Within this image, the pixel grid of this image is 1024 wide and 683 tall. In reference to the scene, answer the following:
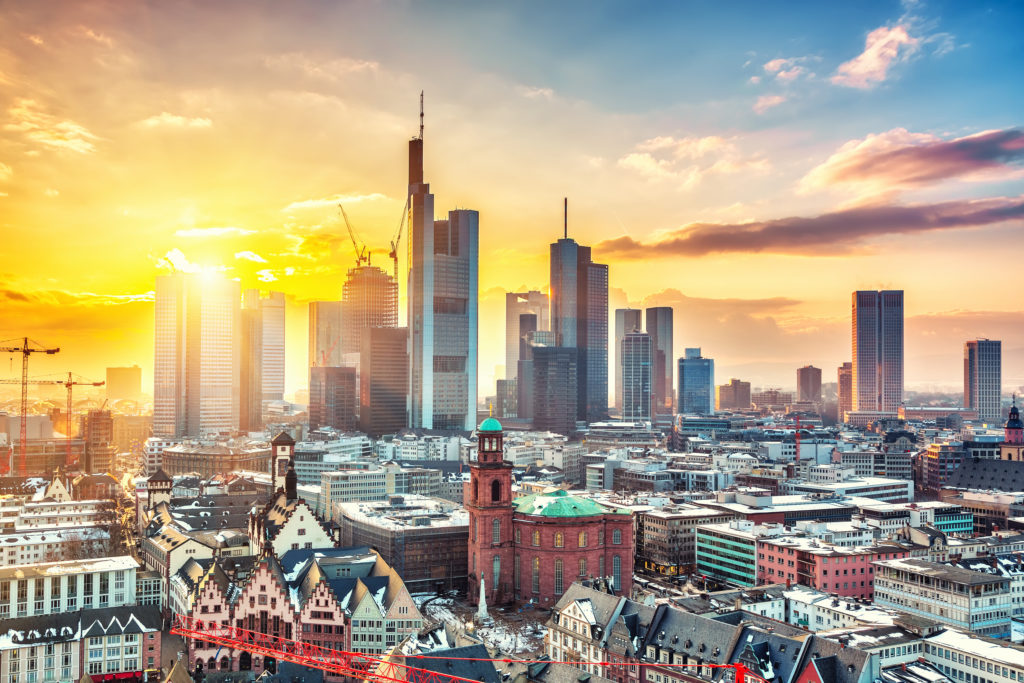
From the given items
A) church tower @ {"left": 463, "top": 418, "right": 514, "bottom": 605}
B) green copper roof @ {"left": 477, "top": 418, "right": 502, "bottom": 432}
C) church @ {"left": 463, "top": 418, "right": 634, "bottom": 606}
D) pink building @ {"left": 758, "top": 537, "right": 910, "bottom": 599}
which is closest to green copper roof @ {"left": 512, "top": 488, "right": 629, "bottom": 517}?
church @ {"left": 463, "top": 418, "right": 634, "bottom": 606}

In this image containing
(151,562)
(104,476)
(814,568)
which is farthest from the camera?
(104,476)

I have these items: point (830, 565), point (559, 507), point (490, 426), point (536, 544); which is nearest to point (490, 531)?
point (536, 544)

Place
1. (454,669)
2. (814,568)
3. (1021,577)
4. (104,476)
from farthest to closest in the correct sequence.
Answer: (104,476)
(814,568)
(1021,577)
(454,669)

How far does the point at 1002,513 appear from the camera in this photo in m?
127

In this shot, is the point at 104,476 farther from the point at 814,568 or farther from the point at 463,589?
the point at 814,568

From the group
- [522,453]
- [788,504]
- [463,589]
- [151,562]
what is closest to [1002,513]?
[788,504]

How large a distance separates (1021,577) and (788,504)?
4306 centimetres

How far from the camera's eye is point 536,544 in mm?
91562

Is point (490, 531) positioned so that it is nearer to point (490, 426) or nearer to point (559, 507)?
point (559, 507)

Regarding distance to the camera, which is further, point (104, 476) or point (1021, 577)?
point (104, 476)

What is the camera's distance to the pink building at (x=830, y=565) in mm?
88688

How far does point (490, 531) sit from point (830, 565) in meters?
33.6

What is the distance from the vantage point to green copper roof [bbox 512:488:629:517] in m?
91.6

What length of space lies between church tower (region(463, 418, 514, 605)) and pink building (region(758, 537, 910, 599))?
2804 centimetres
